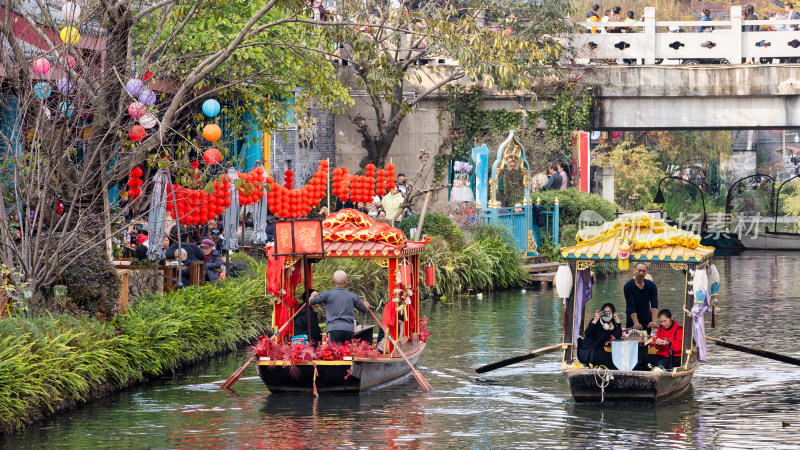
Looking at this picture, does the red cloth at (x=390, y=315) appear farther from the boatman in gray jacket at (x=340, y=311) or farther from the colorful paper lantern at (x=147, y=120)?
the colorful paper lantern at (x=147, y=120)

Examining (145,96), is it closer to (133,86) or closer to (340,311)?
(133,86)

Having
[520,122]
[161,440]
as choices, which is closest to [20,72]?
[161,440]

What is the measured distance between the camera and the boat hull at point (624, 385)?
1477cm

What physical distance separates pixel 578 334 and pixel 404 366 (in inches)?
106

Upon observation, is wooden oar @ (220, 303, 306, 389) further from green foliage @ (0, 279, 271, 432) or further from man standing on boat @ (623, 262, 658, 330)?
Answer: man standing on boat @ (623, 262, 658, 330)

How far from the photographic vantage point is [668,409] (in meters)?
14.9

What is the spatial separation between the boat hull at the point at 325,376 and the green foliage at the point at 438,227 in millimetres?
12242

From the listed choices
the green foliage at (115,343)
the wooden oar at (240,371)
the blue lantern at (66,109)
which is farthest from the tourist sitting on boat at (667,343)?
the blue lantern at (66,109)

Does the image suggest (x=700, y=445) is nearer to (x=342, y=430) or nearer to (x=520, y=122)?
(x=342, y=430)

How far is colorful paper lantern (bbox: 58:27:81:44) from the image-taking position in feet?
49.8

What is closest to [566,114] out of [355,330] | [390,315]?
[355,330]

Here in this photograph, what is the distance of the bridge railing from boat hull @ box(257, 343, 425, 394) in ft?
68.7

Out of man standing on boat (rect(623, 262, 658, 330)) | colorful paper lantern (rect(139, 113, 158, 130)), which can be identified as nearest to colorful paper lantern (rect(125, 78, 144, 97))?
colorful paper lantern (rect(139, 113, 158, 130))

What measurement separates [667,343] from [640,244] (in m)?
1.53
